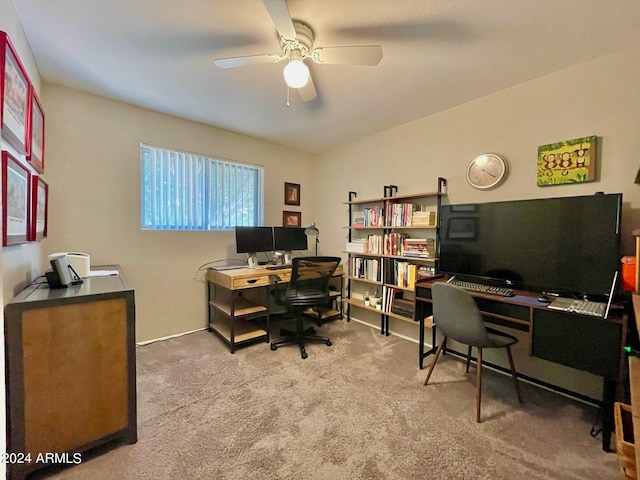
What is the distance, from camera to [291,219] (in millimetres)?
3902

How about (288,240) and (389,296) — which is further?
(288,240)

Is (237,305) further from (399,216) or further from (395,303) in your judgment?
(399,216)

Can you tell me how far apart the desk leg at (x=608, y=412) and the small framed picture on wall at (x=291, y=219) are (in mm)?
3345

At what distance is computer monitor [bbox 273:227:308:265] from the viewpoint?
3.40m

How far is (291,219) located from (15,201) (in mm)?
2804

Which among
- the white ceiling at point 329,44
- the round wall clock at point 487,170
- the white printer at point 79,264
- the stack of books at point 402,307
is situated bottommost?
the stack of books at point 402,307

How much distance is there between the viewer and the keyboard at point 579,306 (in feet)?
4.84

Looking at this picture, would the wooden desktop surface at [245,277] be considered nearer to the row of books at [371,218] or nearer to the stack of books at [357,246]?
the stack of books at [357,246]

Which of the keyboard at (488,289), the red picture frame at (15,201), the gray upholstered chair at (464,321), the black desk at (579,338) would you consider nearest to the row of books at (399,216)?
the keyboard at (488,289)

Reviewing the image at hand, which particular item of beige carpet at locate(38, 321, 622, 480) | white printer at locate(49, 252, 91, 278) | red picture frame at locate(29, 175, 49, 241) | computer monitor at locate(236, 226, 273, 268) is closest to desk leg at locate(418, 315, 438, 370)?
beige carpet at locate(38, 321, 622, 480)

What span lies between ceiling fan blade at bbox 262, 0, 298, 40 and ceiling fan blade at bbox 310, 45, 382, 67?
19cm

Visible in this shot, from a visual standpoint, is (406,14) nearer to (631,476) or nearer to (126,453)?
(631,476)

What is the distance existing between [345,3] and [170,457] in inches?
102

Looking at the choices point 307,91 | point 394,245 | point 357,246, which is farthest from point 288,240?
point 307,91
